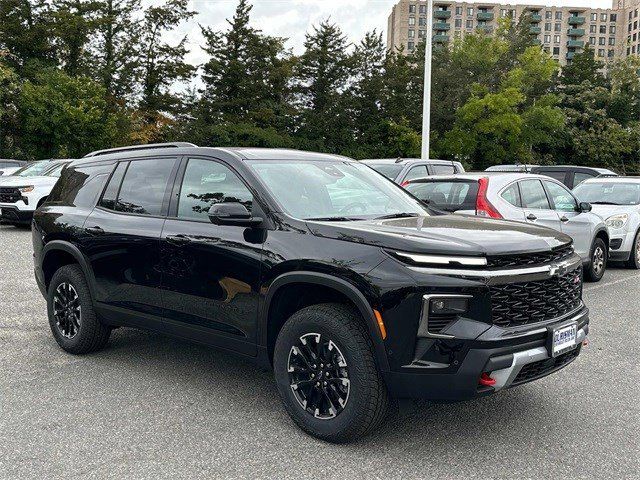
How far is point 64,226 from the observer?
5.54 meters

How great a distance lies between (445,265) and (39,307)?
217 inches

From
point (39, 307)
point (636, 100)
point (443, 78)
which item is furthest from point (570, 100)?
point (39, 307)

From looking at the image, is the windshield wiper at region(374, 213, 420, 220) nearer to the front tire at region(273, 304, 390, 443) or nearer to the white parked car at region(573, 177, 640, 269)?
the front tire at region(273, 304, 390, 443)

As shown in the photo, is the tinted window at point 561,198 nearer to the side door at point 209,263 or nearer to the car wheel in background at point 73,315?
the side door at point 209,263

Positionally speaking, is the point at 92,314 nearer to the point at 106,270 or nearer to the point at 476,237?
the point at 106,270

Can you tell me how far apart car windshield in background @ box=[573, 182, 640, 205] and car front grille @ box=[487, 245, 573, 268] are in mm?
8411

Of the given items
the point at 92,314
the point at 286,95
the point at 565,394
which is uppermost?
the point at 286,95

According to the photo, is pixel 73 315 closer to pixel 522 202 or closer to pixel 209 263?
pixel 209 263

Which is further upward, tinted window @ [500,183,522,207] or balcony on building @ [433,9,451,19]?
balcony on building @ [433,9,451,19]

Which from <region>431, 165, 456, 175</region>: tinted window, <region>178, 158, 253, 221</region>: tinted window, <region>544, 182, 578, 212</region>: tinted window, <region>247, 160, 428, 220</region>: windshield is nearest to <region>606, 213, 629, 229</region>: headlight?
<region>544, 182, 578, 212</region>: tinted window

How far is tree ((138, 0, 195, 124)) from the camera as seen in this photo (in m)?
49.7

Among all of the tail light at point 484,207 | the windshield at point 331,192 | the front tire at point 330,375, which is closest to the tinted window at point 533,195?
the tail light at point 484,207

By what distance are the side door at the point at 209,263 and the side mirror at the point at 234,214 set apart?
0.08 metres

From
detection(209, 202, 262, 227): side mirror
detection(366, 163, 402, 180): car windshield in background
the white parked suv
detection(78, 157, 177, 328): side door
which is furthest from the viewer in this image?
the white parked suv
